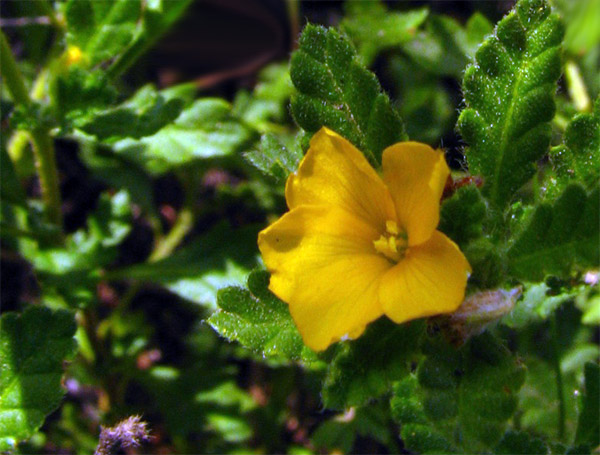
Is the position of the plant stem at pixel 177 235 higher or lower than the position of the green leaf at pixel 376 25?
lower

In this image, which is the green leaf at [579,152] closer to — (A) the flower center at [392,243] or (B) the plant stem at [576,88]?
(A) the flower center at [392,243]

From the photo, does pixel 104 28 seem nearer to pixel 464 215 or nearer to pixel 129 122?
pixel 129 122

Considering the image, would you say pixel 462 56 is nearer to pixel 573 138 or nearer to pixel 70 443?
pixel 573 138

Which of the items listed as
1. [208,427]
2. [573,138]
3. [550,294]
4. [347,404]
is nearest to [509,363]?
[550,294]

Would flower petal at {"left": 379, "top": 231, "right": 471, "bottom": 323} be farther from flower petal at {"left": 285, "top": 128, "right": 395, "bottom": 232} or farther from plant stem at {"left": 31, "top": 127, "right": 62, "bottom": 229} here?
plant stem at {"left": 31, "top": 127, "right": 62, "bottom": 229}

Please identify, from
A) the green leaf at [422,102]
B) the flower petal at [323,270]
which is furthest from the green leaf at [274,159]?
the green leaf at [422,102]

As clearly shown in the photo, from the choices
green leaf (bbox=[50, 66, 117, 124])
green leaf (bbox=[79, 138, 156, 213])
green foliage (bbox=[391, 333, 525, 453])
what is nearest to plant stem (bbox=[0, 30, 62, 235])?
green leaf (bbox=[50, 66, 117, 124])
